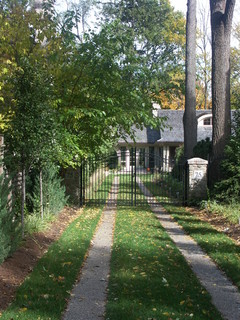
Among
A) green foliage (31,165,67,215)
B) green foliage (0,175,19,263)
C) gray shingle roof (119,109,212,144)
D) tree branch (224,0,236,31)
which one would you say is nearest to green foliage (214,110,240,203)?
tree branch (224,0,236,31)

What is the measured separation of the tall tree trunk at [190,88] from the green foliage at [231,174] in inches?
211

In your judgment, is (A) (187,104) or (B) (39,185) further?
(A) (187,104)

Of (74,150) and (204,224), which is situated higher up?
(74,150)

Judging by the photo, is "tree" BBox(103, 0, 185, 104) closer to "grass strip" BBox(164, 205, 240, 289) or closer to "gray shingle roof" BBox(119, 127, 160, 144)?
"gray shingle roof" BBox(119, 127, 160, 144)

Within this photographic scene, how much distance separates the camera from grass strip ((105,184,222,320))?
4.84 m

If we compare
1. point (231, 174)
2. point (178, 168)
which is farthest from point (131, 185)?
point (231, 174)

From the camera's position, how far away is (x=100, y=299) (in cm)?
536

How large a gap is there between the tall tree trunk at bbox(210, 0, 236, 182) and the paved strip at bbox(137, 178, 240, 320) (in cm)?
496

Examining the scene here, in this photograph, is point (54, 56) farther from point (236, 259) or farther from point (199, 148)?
point (199, 148)

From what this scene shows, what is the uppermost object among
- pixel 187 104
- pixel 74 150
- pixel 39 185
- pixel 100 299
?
pixel 187 104

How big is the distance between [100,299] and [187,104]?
15.0 m

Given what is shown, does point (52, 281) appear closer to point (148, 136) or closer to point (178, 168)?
point (178, 168)

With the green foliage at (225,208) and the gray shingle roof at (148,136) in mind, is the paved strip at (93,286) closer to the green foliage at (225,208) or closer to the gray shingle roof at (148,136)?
the green foliage at (225,208)

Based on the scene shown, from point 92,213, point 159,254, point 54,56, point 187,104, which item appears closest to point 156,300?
point 159,254
